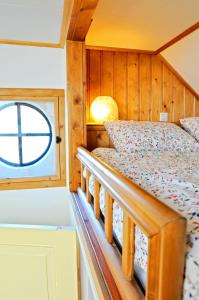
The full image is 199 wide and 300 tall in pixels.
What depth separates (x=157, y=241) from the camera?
44 centimetres

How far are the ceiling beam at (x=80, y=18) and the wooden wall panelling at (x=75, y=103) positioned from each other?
11cm

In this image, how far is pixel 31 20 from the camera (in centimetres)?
154

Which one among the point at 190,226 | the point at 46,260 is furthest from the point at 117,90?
Result: the point at 190,226

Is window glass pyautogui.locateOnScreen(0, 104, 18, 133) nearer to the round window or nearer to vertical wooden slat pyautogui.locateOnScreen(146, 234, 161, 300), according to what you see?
the round window

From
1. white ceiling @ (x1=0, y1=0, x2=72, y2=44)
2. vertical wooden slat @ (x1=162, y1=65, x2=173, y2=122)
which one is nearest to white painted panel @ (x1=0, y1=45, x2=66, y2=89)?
white ceiling @ (x1=0, y1=0, x2=72, y2=44)

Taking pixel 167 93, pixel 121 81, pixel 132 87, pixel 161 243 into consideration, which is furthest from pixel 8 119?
pixel 161 243

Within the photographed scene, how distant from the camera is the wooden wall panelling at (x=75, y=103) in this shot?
1.73m

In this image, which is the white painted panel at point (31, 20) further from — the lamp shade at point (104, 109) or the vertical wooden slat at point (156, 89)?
the vertical wooden slat at point (156, 89)

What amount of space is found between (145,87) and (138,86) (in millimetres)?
81

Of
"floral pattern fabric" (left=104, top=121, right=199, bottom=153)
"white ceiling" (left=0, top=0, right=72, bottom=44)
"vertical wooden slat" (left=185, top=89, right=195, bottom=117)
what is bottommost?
"floral pattern fabric" (left=104, top=121, right=199, bottom=153)

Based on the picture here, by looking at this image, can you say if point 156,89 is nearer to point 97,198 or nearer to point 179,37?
point 179,37

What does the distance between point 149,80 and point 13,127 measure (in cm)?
148

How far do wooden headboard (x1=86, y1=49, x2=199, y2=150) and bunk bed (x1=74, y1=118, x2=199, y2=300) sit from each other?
0.95 m

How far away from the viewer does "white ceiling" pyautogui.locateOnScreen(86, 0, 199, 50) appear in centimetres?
149
